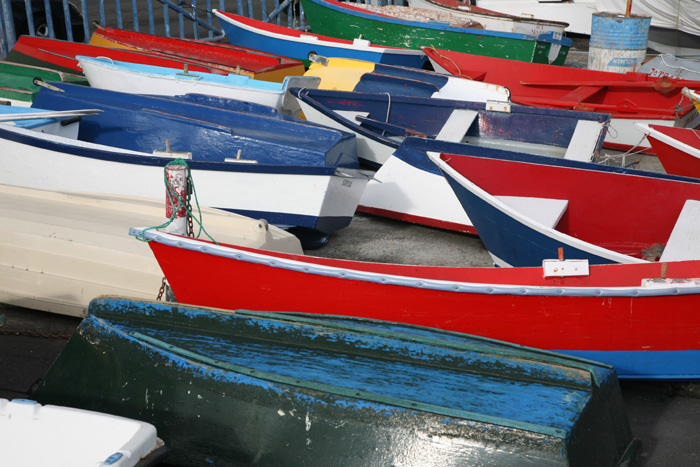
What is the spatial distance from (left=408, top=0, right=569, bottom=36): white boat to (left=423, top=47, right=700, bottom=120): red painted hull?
202 cm

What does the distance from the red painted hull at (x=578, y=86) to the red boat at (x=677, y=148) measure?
167 centimetres

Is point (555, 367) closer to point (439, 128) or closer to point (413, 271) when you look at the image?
point (413, 271)

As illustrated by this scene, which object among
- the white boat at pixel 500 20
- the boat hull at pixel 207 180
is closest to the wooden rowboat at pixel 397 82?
the boat hull at pixel 207 180

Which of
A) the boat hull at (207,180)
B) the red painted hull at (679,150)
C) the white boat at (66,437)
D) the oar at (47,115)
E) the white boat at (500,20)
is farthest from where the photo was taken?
the white boat at (500,20)

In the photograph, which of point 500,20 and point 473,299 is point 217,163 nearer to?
point 473,299

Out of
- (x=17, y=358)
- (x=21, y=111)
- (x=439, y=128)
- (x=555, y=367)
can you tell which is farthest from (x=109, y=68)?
(x=555, y=367)

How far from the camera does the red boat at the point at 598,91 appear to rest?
25.3 feet

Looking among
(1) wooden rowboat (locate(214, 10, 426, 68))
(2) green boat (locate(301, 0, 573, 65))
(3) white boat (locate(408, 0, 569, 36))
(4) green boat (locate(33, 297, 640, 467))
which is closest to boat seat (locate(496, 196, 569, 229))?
(4) green boat (locate(33, 297, 640, 467))

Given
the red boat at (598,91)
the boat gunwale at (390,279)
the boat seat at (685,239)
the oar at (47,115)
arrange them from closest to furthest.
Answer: the boat gunwale at (390,279) → the boat seat at (685,239) → the oar at (47,115) → the red boat at (598,91)

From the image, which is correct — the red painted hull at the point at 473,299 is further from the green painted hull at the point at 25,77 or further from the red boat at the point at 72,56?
the red boat at the point at 72,56

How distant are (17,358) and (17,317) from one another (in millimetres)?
508

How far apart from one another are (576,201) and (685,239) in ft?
2.44

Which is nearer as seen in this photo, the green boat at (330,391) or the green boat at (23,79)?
the green boat at (330,391)

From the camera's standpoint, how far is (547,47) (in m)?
9.98
